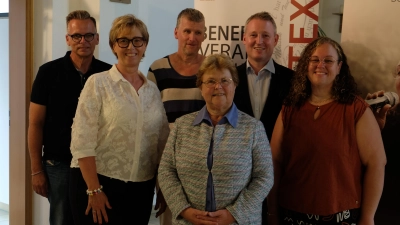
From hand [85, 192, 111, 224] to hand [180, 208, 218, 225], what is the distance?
15.1 inches

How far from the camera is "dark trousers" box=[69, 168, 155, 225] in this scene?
6.09ft

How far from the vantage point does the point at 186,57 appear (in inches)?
94.2

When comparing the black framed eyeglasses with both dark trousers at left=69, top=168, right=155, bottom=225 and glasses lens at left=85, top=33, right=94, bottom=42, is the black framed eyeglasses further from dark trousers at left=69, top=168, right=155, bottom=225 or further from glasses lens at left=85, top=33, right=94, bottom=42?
glasses lens at left=85, top=33, right=94, bottom=42

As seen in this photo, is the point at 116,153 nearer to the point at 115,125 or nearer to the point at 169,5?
the point at 115,125

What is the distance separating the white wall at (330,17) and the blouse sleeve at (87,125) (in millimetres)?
2200

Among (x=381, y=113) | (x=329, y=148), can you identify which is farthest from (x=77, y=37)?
(x=381, y=113)

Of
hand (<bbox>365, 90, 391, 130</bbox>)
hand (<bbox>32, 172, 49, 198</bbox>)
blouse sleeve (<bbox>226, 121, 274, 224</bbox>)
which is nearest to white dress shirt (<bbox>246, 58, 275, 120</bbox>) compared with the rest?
blouse sleeve (<bbox>226, 121, 274, 224</bbox>)

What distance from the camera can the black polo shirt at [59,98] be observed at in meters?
2.30

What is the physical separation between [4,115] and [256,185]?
11.5ft

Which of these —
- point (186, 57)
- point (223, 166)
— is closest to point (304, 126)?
point (223, 166)

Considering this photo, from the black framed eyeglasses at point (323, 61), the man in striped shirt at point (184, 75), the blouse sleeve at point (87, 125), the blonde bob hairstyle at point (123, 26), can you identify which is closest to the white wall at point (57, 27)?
the man in striped shirt at point (184, 75)

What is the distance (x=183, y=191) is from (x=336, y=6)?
2.27 meters

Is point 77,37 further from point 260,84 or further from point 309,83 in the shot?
point 309,83

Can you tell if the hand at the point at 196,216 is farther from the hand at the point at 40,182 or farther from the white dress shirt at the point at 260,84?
the hand at the point at 40,182
